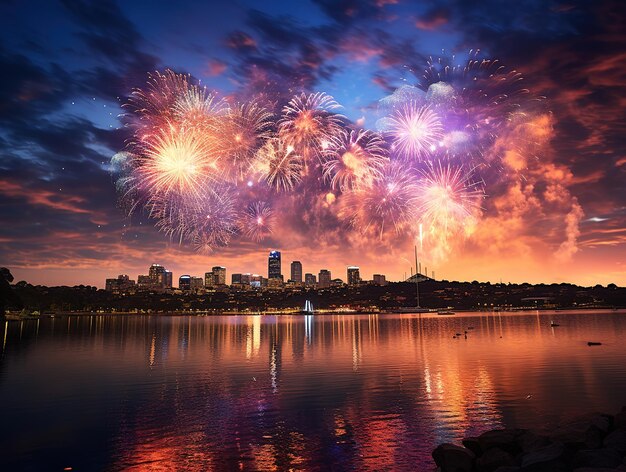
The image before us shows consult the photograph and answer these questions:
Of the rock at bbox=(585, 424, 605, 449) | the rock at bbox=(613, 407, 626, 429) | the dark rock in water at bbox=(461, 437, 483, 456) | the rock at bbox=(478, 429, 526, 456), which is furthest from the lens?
the rock at bbox=(613, 407, 626, 429)

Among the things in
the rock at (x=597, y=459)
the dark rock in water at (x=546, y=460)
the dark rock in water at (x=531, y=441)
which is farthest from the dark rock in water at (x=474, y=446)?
the rock at (x=597, y=459)

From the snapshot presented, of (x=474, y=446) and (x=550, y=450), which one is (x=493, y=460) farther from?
(x=550, y=450)

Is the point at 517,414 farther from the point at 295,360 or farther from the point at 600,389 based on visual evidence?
the point at 295,360

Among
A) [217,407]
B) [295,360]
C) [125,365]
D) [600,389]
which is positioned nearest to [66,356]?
[125,365]

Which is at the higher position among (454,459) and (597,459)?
(597,459)

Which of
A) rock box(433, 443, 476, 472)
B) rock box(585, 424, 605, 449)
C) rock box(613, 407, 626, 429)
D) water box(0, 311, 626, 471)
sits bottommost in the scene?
water box(0, 311, 626, 471)

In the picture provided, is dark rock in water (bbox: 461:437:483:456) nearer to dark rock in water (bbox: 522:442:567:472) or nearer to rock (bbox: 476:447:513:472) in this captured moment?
rock (bbox: 476:447:513:472)

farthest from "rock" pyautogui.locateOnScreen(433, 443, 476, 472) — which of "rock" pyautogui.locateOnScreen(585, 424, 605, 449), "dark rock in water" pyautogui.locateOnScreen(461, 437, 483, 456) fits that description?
"rock" pyautogui.locateOnScreen(585, 424, 605, 449)

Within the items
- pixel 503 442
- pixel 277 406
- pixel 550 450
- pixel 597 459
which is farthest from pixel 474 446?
pixel 277 406
